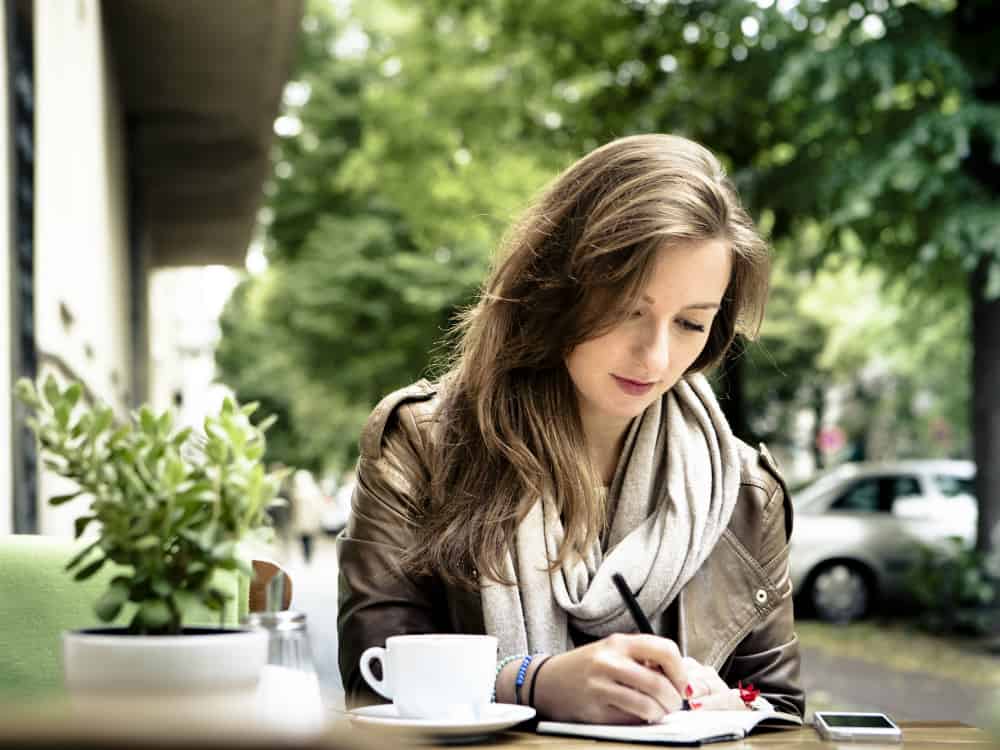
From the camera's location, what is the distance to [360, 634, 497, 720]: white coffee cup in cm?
187

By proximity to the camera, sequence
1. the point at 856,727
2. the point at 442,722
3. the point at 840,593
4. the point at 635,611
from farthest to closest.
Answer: the point at 840,593 → the point at 635,611 → the point at 856,727 → the point at 442,722

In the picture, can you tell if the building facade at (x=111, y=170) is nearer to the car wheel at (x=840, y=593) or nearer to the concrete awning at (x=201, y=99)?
the concrete awning at (x=201, y=99)

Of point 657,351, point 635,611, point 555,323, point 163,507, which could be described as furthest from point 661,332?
point 163,507

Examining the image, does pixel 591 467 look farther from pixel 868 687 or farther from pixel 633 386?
pixel 868 687

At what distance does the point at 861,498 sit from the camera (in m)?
Result: 15.5

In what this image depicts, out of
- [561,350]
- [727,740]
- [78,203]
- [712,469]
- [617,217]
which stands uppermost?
[78,203]

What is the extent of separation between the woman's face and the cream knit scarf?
0.17 m

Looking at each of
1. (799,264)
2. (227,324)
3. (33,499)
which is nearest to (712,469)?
(33,499)

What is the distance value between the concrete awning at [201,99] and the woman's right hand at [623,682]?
849 centimetres

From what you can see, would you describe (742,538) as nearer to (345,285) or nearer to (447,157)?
(447,157)

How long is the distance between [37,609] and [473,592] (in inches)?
28.1

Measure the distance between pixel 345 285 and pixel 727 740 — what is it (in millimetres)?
18475

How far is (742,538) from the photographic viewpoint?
2.66 meters

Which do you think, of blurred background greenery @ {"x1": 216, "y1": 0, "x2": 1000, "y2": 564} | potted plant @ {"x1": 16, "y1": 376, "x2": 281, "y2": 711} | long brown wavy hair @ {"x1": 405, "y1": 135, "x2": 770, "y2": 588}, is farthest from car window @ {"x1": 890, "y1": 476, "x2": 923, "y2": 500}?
potted plant @ {"x1": 16, "y1": 376, "x2": 281, "y2": 711}
